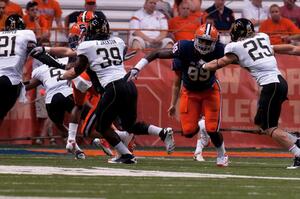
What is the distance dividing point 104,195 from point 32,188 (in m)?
0.74

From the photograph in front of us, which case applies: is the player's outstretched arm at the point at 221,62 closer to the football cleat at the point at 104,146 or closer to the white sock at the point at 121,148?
the white sock at the point at 121,148

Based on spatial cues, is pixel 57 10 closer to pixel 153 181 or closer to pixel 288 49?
pixel 288 49

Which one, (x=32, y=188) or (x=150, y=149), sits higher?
(x=32, y=188)

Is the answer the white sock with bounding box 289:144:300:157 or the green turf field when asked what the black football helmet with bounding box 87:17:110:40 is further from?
the white sock with bounding box 289:144:300:157

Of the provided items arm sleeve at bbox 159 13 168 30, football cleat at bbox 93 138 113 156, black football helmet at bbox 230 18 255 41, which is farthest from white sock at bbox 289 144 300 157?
arm sleeve at bbox 159 13 168 30

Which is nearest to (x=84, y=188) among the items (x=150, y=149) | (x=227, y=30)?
(x=150, y=149)

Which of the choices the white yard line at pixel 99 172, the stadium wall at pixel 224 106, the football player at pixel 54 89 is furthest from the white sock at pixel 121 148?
the stadium wall at pixel 224 106

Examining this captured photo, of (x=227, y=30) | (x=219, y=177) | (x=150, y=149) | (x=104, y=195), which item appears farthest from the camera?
(x=227, y=30)

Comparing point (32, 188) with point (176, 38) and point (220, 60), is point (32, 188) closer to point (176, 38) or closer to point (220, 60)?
point (220, 60)

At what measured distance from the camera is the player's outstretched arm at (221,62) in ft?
43.6

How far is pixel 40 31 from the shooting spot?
18.2m

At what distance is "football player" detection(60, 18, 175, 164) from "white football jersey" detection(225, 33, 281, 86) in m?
1.26

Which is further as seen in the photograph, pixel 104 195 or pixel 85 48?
pixel 85 48

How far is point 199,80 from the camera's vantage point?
13.9 metres
